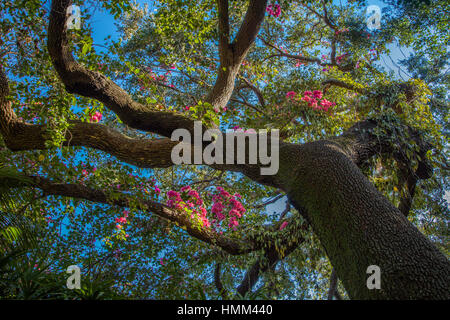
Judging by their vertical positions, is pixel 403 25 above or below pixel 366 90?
above

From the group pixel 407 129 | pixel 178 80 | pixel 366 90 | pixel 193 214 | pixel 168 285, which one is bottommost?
pixel 168 285

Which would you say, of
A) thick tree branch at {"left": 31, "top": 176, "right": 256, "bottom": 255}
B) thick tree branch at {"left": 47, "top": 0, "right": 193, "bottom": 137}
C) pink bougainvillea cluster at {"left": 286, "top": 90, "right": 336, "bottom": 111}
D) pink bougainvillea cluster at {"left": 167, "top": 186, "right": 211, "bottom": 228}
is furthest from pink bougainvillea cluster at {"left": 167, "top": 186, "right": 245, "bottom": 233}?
pink bougainvillea cluster at {"left": 286, "top": 90, "right": 336, "bottom": 111}

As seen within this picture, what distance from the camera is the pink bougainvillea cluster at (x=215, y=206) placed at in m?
4.19

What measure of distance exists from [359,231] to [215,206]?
3.14 metres

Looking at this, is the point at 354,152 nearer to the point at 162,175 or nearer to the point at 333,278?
the point at 333,278

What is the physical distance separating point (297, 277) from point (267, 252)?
2.03 feet

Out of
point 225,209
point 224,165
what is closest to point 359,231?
point 224,165

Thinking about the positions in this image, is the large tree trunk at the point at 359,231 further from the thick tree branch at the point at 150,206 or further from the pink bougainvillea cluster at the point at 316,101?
the thick tree branch at the point at 150,206

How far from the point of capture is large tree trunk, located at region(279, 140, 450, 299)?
1456mm

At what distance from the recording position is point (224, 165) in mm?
2906

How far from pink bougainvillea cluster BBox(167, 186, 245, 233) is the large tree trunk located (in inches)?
81.0

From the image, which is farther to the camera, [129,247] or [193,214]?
[129,247]

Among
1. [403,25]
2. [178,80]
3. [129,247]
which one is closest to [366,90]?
[403,25]

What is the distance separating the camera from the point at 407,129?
3307 mm
